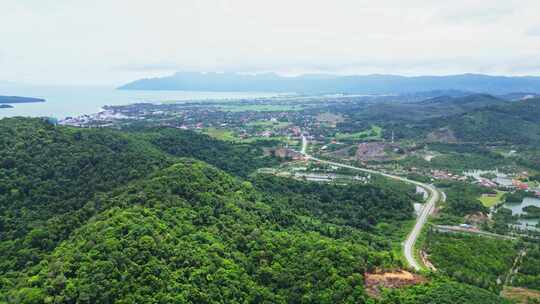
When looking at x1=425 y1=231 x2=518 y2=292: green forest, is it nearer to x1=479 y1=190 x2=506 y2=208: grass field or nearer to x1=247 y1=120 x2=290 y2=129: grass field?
x1=479 y1=190 x2=506 y2=208: grass field

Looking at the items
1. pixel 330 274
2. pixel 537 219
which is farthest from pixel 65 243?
pixel 537 219

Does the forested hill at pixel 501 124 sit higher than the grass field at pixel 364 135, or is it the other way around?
the forested hill at pixel 501 124

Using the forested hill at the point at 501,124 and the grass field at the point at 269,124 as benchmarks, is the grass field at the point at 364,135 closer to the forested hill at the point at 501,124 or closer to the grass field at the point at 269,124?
the forested hill at the point at 501,124

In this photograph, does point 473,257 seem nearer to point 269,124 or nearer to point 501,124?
point 501,124

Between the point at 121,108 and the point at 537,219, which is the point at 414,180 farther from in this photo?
the point at 121,108

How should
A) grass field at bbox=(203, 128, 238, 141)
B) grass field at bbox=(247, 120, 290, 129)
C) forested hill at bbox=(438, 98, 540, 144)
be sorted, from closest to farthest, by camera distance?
forested hill at bbox=(438, 98, 540, 144), grass field at bbox=(203, 128, 238, 141), grass field at bbox=(247, 120, 290, 129)

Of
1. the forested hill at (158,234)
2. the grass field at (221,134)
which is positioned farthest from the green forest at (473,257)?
the grass field at (221,134)

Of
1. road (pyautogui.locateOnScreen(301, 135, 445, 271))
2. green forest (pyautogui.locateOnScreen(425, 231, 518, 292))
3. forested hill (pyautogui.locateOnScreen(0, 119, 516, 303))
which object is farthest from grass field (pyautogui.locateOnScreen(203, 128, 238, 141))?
green forest (pyautogui.locateOnScreen(425, 231, 518, 292))

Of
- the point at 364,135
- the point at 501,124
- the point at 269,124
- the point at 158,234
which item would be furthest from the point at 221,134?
the point at 158,234
